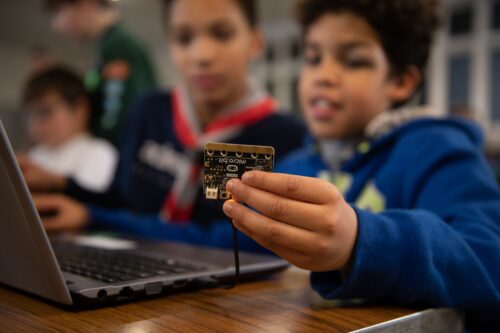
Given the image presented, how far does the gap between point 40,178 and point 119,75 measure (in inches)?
29.9

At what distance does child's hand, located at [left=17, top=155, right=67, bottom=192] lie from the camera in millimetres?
1105

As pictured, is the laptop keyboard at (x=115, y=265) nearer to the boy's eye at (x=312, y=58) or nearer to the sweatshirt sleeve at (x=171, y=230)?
the sweatshirt sleeve at (x=171, y=230)

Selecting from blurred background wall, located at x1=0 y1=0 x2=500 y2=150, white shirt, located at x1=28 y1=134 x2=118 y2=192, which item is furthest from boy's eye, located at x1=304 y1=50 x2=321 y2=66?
blurred background wall, located at x1=0 y1=0 x2=500 y2=150

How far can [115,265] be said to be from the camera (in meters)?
0.50

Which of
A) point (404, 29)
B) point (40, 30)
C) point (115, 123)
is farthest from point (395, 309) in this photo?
point (40, 30)

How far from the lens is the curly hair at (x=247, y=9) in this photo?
47.6 inches

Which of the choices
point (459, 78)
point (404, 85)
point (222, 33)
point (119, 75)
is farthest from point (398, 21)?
point (459, 78)

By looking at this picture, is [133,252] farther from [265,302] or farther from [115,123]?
[115,123]

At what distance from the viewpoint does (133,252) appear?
2.04 feet

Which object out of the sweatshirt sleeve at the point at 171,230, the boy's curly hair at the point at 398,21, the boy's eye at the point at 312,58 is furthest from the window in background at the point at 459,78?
the sweatshirt sleeve at the point at 171,230

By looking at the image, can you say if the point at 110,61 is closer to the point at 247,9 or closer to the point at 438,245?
the point at 247,9

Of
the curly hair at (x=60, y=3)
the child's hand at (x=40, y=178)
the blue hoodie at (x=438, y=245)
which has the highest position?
the curly hair at (x=60, y=3)

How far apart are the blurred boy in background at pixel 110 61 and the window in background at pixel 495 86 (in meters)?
4.31

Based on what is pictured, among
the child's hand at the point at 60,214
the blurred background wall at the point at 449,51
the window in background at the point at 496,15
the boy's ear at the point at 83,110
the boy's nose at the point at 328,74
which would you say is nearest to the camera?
the boy's nose at the point at 328,74
